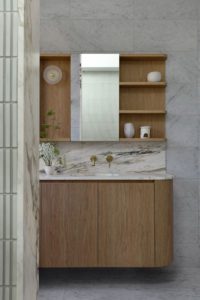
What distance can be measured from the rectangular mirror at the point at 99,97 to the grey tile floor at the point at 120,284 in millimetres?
1279

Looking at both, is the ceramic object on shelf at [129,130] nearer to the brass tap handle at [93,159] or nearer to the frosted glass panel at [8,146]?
the brass tap handle at [93,159]

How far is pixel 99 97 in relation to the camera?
3867 millimetres

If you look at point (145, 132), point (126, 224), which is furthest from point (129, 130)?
point (126, 224)

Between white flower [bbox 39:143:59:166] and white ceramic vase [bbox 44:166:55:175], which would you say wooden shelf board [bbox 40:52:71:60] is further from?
white ceramic vase [bbox 44:166:55:175]

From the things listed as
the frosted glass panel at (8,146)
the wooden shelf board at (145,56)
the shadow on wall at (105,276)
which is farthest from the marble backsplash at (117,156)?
the frosted glass panel at (8,146)

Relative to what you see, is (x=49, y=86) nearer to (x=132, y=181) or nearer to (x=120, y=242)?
(x=132, y=181)

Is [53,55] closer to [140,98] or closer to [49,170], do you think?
[140,98]

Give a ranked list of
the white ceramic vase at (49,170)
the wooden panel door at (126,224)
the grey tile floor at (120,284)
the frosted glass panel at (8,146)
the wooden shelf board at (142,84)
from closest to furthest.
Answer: the frosted glass panel at (8,146)
the grey tile floor at (120,284)
the wooden panel door at (126,224)
the white ceramic vase at (49,170)
the wooden shelf board at (142,84)

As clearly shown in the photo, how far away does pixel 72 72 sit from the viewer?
3877mm

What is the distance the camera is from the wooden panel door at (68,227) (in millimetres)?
3201

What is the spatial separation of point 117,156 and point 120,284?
1.23m

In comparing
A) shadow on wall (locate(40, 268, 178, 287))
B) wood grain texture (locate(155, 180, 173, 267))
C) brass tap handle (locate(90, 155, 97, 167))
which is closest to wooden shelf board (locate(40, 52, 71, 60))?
brass tap handle (locate(90, 155, 97, 167))

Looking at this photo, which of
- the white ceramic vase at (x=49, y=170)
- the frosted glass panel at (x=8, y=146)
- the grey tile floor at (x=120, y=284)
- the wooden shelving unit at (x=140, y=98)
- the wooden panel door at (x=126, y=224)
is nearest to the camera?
the frosted glass panel at (x=8, y=146)

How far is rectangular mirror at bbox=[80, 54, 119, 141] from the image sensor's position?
3855 millimetres
